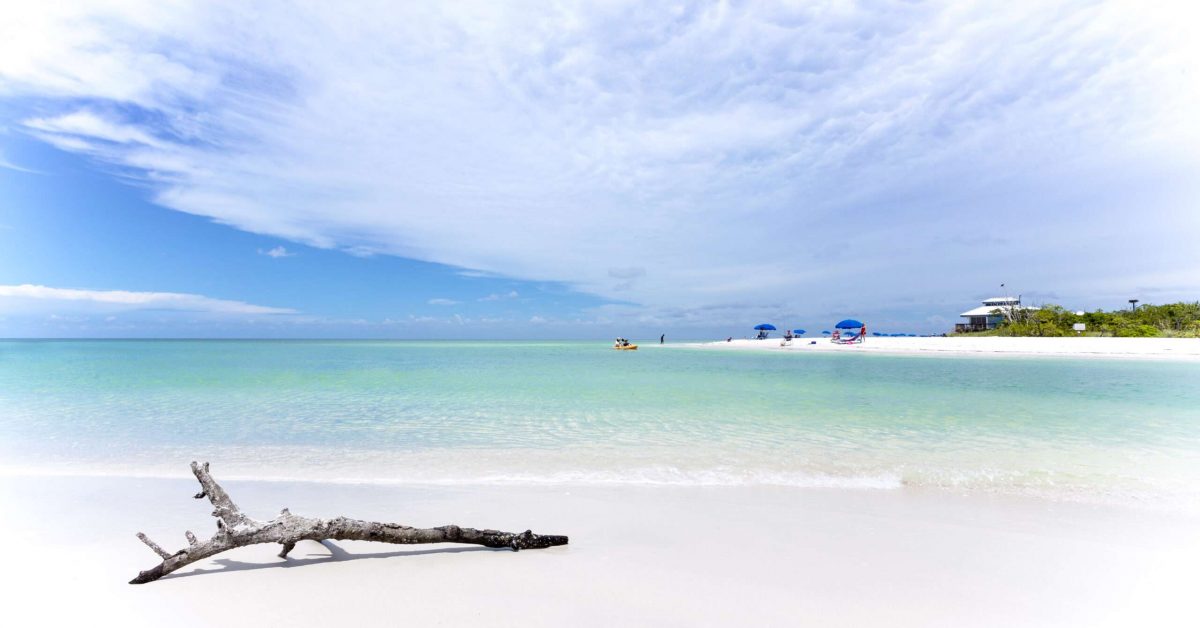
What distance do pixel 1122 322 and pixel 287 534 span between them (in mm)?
66806

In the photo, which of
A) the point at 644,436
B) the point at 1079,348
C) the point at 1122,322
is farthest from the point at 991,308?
the point at 644,436

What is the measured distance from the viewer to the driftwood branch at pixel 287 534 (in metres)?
3.45

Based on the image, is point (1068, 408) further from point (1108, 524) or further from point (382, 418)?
point (382, 418)

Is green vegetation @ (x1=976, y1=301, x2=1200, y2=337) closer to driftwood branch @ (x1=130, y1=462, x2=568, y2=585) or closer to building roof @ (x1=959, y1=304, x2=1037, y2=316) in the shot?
building roof @ (x1=959, y1=304, x2=1037, y2=316)

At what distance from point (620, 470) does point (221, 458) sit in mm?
6070

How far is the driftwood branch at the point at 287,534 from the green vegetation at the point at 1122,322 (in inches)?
2445

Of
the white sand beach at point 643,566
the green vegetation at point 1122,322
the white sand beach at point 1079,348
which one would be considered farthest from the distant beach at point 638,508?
the green vegetation at point 1122,322

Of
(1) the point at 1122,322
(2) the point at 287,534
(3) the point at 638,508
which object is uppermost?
(1) the point at 1122,322

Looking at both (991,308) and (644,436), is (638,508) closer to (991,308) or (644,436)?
(644,436)

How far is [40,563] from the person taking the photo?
382 centimetres

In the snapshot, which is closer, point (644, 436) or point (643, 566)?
point (643, 566)

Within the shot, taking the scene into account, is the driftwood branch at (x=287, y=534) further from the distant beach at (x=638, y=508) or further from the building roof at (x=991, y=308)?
the building roof at (x=991, y=308)

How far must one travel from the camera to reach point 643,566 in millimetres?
3781

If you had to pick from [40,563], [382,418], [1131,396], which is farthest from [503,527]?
[1131,396]
